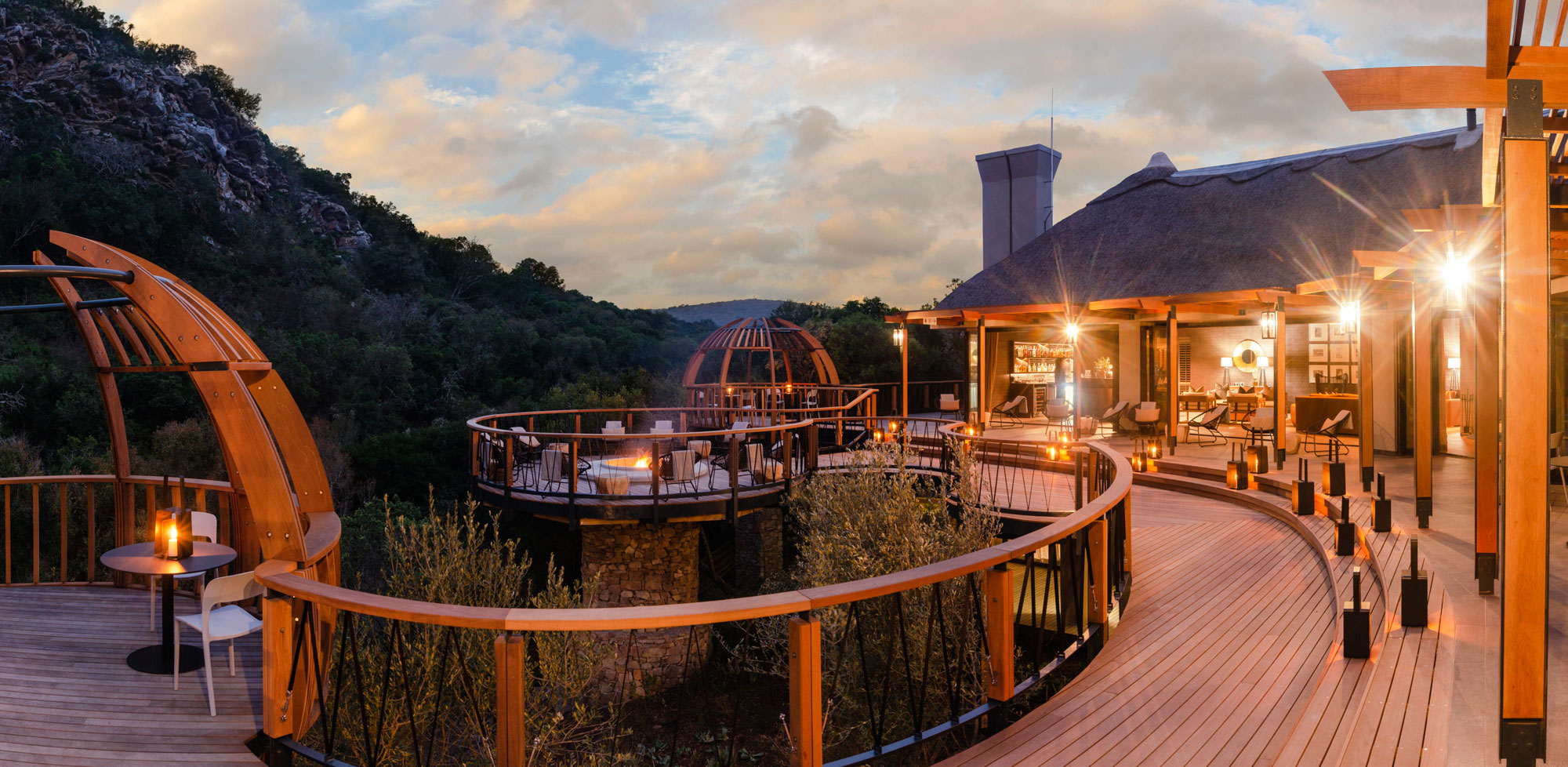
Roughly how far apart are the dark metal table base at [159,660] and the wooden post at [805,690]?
4.21 m

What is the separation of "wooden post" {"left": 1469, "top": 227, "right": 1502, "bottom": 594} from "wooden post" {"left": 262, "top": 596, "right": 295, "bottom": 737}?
6753 mm

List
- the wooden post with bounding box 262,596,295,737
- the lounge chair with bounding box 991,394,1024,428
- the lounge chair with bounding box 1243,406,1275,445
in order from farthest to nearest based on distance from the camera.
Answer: the lounge chair with bounding box 991,394,1024,428 → the lounge chair with bounding box 1243,406,1275,445 → the wooden post with bounding box 262,596,295,737

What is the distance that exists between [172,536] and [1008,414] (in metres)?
17.3

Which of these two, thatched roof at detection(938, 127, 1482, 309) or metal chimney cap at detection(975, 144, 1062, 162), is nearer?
thatched roof at detection(938, 127, 1482, 309)

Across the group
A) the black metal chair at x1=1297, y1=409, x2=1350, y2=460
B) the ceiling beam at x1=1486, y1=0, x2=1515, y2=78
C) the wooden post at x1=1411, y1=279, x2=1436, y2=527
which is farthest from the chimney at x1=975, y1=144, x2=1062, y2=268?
the ceiling beam at x1=1486, y1=0, x2=1515, y2=78

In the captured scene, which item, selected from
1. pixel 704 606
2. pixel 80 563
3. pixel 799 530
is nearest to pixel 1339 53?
→ pixel 799 530

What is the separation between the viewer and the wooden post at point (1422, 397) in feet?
23.8

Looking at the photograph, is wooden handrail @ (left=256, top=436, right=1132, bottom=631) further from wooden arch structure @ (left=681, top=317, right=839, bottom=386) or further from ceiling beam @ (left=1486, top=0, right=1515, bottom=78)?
wooden arch structure @ (left=681, top=317, right=839, bottom=386)

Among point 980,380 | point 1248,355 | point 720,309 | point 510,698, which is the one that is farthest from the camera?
point 720,309

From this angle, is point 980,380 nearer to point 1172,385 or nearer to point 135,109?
point 1172,385

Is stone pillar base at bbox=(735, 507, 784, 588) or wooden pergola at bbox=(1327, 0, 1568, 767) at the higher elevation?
wooden pergola at bbox=(1327, 0, 1568, 767)

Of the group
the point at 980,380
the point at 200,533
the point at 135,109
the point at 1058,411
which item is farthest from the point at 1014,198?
the point at 135,109

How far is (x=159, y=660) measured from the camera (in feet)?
15.9

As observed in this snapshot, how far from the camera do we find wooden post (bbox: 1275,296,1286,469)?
11570 mm
